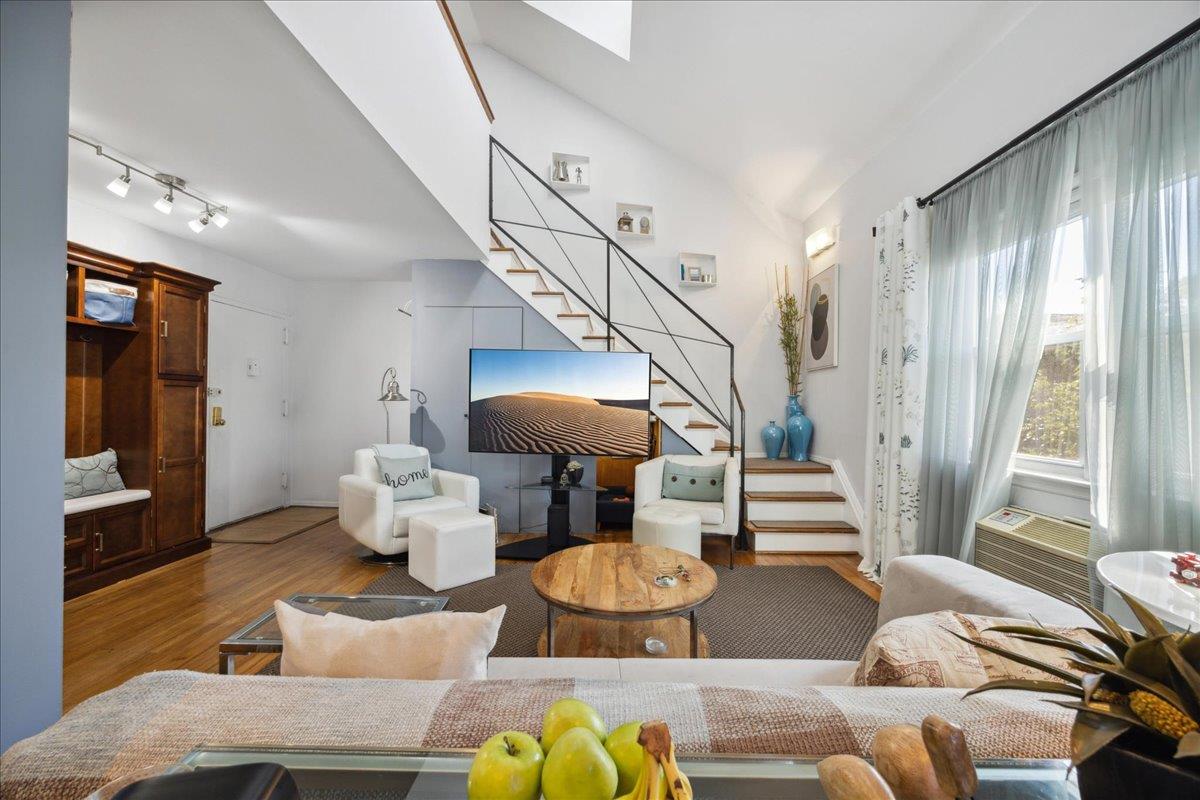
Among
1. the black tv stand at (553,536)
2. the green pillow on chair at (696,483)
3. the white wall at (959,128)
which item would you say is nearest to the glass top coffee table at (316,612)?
the black tv stand at (553,536)

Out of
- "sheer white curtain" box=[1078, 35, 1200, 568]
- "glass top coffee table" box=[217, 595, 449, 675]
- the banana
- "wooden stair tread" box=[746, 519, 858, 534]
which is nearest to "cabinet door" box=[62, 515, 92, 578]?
"glass top coffee table" box=[217, 595, 449, 675]

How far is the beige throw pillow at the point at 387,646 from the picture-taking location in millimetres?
891

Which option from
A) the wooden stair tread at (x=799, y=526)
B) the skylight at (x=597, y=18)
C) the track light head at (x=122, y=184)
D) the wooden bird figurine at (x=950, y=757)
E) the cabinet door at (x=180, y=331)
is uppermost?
the skylight at (x=597, y=18)

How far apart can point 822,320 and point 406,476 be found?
13.1 ft

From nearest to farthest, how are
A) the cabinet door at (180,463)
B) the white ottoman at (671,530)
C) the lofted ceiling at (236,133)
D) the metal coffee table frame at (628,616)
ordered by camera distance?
the lofted ceiling at (236,133), the metal coffee table frame at (628,616), the white ottoman at (671,530), the cabinet door at (180,463)

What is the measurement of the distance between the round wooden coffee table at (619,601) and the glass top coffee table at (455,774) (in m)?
1.24

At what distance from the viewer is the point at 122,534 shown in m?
3.06

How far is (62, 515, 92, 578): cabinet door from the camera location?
2.74 m

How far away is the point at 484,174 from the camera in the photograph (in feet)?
13.5

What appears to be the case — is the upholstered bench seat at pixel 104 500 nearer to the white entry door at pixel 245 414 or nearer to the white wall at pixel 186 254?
the white entry door at pixel 245 414

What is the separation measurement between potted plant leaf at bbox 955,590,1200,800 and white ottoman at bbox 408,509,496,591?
2887 millimetres

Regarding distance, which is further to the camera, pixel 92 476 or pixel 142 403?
pixel 142 403

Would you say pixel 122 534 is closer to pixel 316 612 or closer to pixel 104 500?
pixel 104 500

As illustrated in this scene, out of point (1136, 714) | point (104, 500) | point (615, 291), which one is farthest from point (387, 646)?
point (615, 291)
